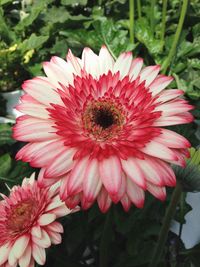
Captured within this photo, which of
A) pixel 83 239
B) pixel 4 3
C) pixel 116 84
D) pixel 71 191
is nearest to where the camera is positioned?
pixel 71 191

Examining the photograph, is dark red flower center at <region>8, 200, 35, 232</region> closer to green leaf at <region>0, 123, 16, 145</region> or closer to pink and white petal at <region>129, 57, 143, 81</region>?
pink and white petal at <region>129, 57, 143, 81</region>

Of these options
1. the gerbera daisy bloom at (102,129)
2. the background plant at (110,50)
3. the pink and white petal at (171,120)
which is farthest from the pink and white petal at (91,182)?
the background plant at (110,50)

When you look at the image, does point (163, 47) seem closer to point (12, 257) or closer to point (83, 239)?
point (83, 239)

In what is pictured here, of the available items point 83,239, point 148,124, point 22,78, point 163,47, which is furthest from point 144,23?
point 148,124

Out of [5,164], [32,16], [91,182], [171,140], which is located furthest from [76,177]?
[32,16]

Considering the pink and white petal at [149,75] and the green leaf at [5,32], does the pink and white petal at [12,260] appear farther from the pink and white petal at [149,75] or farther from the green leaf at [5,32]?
the green leaf at [5,32]

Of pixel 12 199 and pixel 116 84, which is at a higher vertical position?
pixel 116 84
